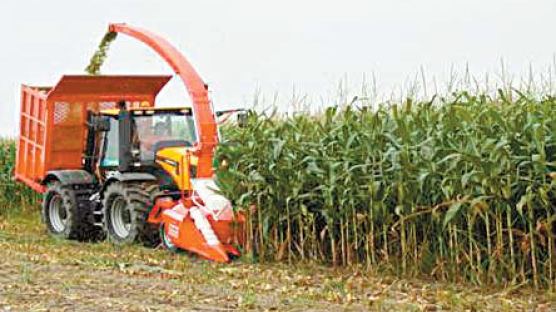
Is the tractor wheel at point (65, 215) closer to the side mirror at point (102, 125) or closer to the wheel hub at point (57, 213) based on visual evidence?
the wheel hub at point (57, 213)

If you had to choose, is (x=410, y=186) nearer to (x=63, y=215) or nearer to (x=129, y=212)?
(x=129, y=212)

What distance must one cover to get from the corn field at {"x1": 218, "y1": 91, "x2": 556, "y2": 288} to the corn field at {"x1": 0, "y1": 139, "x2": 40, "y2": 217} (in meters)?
8.84

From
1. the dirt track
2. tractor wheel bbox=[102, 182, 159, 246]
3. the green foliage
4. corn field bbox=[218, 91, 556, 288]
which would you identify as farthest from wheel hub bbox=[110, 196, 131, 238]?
the green foliage

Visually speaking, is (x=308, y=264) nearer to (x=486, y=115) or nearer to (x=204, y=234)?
(x=204, y=234)

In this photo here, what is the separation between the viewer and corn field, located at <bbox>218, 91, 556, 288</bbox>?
889cm

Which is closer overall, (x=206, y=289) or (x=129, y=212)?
(x=206, y=289)

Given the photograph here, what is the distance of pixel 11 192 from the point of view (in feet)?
63.9

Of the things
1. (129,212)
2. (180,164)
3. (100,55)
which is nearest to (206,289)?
(180,164)

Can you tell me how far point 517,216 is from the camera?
9.10 metres

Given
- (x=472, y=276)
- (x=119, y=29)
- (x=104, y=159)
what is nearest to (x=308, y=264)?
(x=472, y=276)

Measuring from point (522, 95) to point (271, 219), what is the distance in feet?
10.2

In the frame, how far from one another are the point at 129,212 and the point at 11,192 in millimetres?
8230

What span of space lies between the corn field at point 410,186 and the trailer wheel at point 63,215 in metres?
2.74

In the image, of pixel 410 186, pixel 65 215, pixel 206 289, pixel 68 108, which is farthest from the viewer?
pixel 65 215
